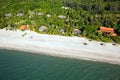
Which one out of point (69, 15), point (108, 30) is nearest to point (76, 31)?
point (108, 30)

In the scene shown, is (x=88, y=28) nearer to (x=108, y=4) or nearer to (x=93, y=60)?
(x=93, y=60)

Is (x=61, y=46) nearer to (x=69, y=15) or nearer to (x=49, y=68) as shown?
(x=49, y=68)

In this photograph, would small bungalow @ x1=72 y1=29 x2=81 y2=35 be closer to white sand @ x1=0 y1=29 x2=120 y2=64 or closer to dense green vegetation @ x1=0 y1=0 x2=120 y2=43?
dense green vegetation @ x1=0 y1=0 x2=120 y2=43

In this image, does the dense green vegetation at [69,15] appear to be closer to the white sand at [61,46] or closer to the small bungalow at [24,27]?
the small bungalow at [24,27]

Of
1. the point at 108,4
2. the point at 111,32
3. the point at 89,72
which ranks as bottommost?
the point at 89,72

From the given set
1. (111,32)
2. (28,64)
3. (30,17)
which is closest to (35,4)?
(30,17)

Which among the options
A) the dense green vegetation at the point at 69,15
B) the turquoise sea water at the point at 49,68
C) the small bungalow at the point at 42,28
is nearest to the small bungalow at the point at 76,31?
the dense green vegetation at the point at 69,15
